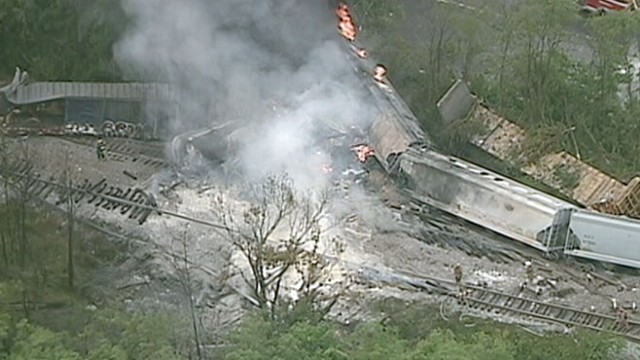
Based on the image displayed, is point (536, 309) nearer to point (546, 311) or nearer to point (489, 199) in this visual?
point (546, 311)

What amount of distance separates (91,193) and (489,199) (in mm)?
9444

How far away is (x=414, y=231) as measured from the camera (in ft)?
78.4

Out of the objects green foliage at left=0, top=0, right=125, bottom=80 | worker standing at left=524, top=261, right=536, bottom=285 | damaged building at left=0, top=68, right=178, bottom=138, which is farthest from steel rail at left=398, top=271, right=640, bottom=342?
green foliage at left=0, top=0, right=125, bottom=80

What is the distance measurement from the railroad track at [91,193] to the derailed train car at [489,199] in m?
6.17

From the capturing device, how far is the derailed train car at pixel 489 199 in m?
22.6

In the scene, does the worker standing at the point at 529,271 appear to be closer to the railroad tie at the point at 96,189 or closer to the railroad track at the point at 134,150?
the railroad track at the point at 134,150

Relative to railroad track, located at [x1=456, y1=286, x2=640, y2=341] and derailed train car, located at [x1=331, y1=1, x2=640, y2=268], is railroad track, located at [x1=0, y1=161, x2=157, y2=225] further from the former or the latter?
railroad track, located at [x1=456, y1=286, x2=640, y2=341]

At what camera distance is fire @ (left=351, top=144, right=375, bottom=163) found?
26.3 meters

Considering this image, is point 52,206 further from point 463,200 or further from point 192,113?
point 463,200

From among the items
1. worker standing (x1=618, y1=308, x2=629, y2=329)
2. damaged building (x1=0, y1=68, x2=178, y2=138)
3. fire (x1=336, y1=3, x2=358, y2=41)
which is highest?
fire (x1=336, y1=3, x2=358, y2=41)

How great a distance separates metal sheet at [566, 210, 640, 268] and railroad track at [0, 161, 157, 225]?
971 centimetres

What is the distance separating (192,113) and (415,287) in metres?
9.26

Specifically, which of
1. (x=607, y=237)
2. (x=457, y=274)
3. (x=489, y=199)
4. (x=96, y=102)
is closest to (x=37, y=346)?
(x=457, y=274)

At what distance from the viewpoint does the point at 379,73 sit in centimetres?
2823
